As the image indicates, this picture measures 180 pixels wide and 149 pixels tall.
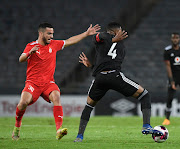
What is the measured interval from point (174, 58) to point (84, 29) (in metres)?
9.73

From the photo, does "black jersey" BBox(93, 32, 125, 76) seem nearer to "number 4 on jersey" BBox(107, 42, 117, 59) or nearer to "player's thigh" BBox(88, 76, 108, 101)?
"number 4 on jersey" BBox(107, 42, 117, 59)

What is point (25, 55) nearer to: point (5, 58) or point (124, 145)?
point (124, 145)

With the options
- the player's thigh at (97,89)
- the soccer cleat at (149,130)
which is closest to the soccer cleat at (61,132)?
the player's thigh at (97,89)

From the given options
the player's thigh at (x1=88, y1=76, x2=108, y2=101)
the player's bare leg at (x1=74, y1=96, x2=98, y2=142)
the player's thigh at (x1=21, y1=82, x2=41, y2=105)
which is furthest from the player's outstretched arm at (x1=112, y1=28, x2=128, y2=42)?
the player's thigh at (x1=21, y1=82, x2=41, y2=105)

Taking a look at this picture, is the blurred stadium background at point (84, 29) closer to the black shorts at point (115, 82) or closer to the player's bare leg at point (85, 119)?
the player's bare leg at point (85, 119)

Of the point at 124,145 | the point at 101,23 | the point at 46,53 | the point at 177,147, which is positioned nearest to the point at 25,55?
the point at 46,53

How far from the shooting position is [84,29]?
2042cm

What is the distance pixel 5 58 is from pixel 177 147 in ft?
45.7

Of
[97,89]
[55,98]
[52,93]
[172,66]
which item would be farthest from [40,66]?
[172,66]

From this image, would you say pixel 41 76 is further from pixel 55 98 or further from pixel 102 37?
pixel 102 37

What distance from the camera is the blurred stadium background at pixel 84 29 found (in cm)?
1853

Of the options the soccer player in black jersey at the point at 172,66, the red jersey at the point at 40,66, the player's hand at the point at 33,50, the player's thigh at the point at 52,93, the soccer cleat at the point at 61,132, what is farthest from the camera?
the soccer player in black jersey at the point at 172,66

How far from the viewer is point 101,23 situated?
67.3 ft

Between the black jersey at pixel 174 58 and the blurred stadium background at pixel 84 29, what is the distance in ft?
17.2
